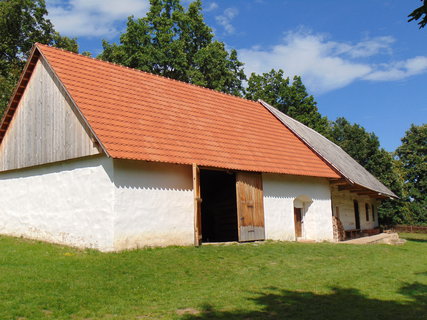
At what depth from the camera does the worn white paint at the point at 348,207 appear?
71.9 ft

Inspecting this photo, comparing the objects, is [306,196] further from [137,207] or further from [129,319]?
[129,319]

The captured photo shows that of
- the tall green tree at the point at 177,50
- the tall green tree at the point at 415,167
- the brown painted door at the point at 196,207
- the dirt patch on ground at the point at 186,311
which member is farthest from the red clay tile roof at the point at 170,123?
the tall green tree at the point at 415,167

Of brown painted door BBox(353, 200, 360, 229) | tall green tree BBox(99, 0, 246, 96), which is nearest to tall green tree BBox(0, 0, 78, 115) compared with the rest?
tall green tree BBox(99, 0, 246, 96)

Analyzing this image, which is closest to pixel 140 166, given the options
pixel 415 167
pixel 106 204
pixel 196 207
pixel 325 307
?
pixel 106 204

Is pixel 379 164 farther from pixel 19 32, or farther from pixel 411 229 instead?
pixel 19 32

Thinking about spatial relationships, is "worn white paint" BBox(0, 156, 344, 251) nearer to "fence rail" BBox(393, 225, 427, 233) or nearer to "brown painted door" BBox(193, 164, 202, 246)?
"brown painted door" BBox(193, 164, 202, 246)

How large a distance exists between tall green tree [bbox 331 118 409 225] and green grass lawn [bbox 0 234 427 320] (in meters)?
20.6

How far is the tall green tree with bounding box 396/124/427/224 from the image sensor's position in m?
40.7

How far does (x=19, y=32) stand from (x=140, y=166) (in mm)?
23084

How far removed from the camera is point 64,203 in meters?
13.2

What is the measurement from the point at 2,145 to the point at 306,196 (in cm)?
1247

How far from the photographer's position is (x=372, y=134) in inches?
1467

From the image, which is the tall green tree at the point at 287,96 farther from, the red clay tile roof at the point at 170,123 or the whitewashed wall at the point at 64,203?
the whitewashed wall at the point at 64,203

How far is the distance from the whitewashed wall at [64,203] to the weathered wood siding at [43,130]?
0.34 metres
